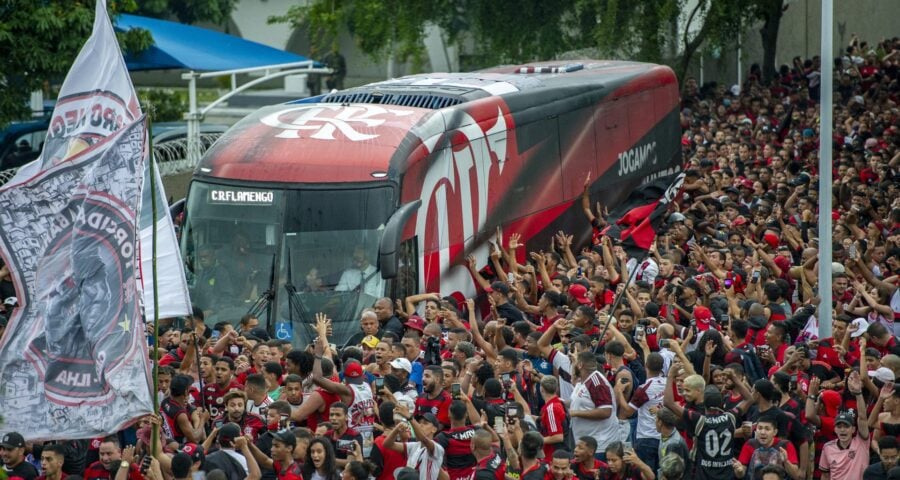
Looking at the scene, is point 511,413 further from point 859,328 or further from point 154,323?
point 859,328

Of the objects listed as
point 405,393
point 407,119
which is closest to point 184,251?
point 407,119

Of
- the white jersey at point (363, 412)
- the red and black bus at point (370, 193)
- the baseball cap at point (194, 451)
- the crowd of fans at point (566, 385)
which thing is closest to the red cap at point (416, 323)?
the crowd of fans at point (566, 385)

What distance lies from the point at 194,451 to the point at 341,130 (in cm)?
594

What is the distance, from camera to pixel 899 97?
25562mm

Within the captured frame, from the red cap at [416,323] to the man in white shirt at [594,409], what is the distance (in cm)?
273

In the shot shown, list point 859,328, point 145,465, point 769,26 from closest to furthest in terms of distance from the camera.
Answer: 1. point 145,465
2. point 859,328
3. point 769,26

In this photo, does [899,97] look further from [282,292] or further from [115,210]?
[115,210]

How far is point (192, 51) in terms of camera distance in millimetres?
27031

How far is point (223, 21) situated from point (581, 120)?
24.2m

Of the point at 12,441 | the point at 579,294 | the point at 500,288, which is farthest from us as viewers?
the point at 500,288

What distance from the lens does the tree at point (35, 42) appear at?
858 inches

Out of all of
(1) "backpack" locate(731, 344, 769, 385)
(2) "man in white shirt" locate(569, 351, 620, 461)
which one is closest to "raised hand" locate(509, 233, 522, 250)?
(1) "backpack" locate(731, 344, 769, 385)

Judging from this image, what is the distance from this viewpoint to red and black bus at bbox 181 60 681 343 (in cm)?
1415

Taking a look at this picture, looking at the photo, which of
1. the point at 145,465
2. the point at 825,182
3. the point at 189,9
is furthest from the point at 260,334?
the point at 189,9
